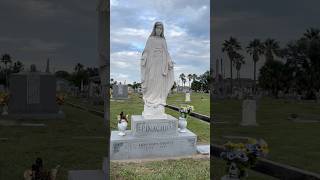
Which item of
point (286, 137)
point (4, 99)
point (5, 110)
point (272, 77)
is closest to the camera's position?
point (286, 137)

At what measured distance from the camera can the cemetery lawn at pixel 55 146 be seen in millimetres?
7170

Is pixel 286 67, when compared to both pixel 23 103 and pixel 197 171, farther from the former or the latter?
pixel 197 171

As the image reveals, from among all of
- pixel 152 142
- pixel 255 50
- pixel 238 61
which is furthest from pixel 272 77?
pixel 152 142

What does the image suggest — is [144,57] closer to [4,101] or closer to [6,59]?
[4,101]

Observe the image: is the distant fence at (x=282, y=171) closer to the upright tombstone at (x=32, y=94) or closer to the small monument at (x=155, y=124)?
the small monument at (x=155, y=124)

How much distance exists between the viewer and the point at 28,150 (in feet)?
28.1

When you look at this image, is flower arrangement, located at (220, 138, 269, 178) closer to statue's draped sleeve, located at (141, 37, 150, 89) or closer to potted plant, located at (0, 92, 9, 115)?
statue's draped sleeve, located at (141, 37, 150, 89)

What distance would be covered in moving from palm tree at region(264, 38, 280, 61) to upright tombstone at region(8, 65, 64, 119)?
1457 cm

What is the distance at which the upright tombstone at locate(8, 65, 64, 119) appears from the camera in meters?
13.6

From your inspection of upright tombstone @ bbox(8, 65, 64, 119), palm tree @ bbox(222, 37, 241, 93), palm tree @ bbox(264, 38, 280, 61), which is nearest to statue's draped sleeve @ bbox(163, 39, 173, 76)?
upright tombstone @ bbox(8, 65, 64, 119)

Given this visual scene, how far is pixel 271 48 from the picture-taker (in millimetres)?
27188

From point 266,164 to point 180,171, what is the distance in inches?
55.4

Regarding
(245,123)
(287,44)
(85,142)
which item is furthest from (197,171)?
(287,44)

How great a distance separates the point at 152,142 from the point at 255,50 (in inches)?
779
